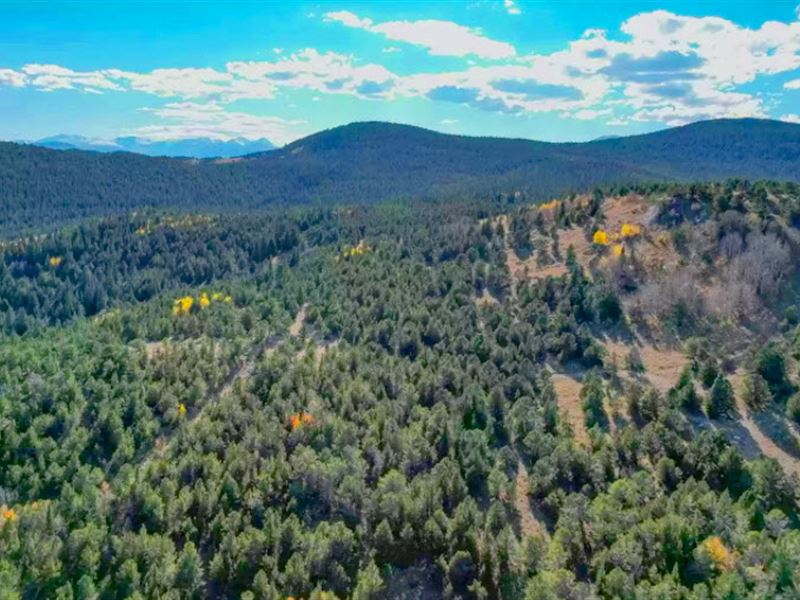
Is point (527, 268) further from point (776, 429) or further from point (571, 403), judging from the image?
point (776, 429)

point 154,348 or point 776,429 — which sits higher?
point 154,348

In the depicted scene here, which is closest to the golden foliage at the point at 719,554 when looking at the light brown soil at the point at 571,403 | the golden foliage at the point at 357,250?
the light brown soil at the point at 571,403

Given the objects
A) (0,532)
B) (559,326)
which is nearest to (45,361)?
(0,532)

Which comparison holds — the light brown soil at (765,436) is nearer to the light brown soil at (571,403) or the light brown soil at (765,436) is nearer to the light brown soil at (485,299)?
the light brown soil at (571,403)

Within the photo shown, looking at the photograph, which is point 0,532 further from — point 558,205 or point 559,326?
point 558,205

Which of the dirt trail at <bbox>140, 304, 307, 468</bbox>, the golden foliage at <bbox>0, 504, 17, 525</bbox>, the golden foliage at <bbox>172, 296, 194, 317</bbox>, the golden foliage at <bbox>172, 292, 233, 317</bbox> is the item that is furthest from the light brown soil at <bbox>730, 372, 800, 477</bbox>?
the golden foliage at <bbox>172, 296, 194, 317</bbox>

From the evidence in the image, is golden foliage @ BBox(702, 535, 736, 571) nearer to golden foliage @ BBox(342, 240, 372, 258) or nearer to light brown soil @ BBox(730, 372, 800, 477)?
light brown soil @ BBox(730, 372, 800, 477)

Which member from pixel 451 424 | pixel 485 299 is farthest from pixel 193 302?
pixel 451 424
